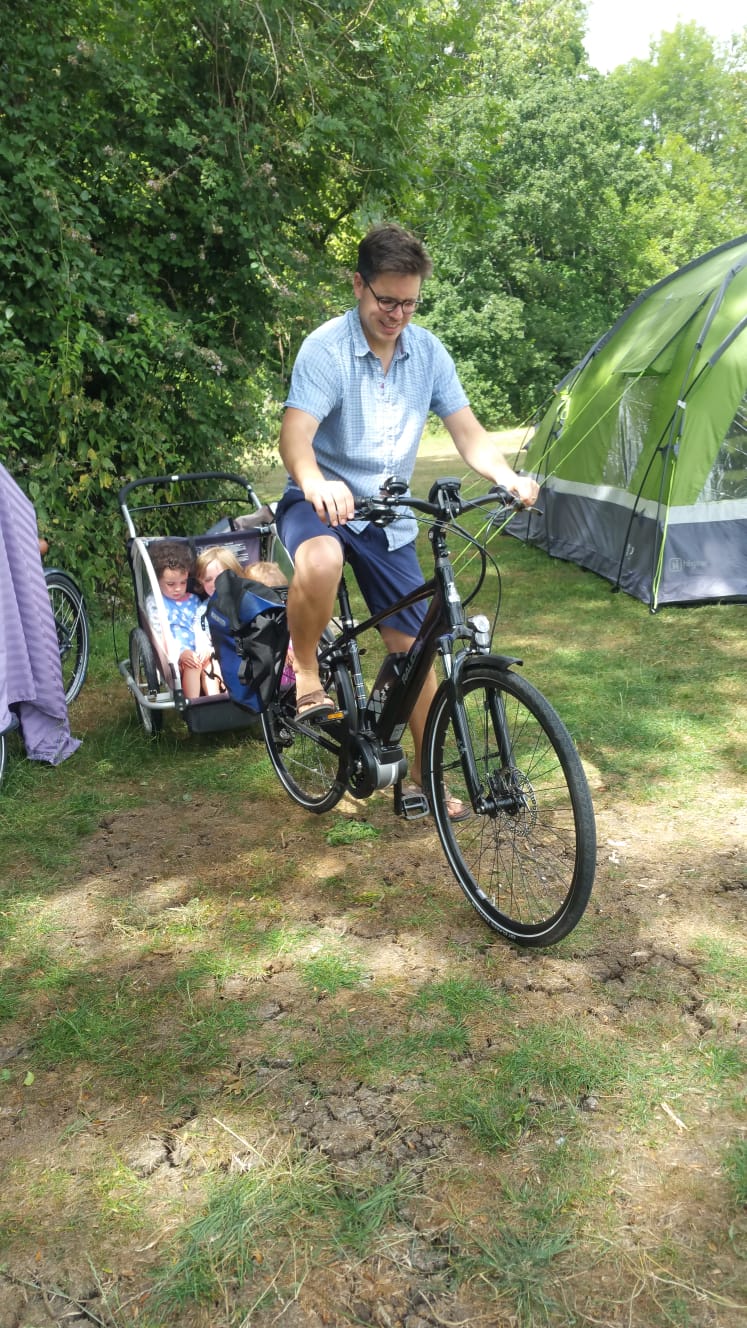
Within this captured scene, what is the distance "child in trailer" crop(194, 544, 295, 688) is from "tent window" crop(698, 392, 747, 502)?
3011 mm

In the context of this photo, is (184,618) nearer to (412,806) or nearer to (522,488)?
(412,806)

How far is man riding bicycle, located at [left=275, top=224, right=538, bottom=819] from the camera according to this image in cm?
288

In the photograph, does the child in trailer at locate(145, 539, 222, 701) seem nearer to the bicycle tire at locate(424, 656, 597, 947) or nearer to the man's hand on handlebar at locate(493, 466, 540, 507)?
the bicycle tire at locate(424, 656, 597, 947)

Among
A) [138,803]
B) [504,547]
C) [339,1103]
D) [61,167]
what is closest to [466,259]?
[504,547]

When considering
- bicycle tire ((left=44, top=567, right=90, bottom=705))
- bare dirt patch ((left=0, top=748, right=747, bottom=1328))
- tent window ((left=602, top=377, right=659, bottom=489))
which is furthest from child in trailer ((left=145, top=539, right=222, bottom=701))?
tent window ((left=602, top=377, right=659, bottom=489))

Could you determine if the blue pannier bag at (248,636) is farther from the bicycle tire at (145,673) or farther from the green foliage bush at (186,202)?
the green foliage bush at (186,202)

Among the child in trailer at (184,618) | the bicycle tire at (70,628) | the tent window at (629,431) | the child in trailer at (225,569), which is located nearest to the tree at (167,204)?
the bicycle tire at (70,628)

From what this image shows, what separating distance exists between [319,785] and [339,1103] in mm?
1645

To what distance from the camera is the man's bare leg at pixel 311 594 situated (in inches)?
116

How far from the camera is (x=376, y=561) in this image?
3.25 m

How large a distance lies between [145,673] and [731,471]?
12.4 feet

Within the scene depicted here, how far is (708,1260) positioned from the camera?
180cm

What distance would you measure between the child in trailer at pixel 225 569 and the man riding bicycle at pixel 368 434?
1.11 meters

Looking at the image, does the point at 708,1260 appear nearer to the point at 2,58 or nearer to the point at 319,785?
the point at 319,785
